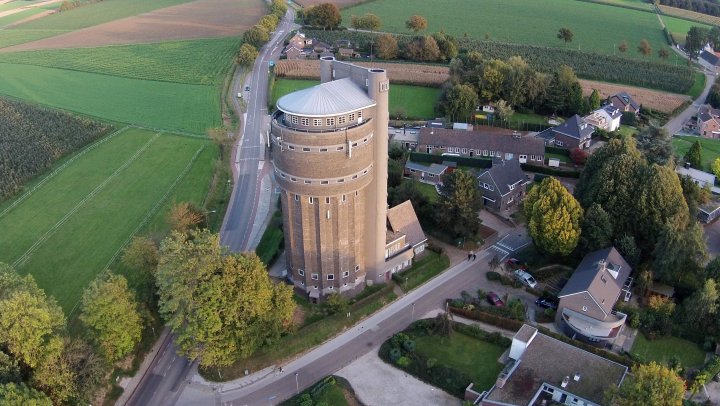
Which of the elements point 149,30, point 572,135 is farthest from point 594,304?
point 149,30

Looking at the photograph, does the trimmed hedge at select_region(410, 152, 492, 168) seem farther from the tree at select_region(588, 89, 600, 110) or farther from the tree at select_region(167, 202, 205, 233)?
the tree at select_region(167, 202, 205, 233)

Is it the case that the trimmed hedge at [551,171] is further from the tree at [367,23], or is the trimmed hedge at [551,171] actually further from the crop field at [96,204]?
the tree at [367,23]

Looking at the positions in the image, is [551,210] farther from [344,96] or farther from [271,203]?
[271,203]

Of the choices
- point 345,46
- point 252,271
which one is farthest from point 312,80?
point 252,271

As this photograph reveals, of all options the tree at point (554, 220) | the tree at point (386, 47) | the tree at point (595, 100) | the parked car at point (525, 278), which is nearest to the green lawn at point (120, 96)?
the tree at point (386, 47)

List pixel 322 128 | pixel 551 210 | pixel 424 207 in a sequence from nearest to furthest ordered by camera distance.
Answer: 1. pixel 322 128
2. pixel 551 210
3. pixel 424 207

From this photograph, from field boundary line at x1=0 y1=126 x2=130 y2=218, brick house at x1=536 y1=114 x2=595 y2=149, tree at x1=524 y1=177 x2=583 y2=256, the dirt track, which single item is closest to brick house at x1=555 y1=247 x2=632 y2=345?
tree at x1=524 y1=177 x2=583 y2=256
